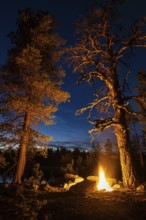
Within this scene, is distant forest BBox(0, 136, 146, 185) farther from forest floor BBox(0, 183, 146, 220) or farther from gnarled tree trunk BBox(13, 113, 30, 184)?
forest floor BBox(0, 183, 146, 220)

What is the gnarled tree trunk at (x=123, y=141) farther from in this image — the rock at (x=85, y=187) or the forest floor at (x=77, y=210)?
the forest floor at (x=77, y=210)

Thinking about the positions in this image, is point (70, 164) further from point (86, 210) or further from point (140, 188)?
point (86, 210)

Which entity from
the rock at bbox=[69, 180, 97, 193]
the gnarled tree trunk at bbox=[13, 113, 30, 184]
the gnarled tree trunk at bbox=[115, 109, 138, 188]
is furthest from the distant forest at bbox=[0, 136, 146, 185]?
the gnarled tree trunk at bbox=[115, 109, 138, 188]

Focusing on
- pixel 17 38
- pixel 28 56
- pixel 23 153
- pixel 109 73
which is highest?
pixel 17 38

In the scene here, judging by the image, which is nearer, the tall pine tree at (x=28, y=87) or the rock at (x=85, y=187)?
the rock at (x=85, y=187)

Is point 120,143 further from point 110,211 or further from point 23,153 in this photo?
point 23,153

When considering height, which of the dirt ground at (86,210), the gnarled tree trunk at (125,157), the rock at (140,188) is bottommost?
the dirt ground at (86,210)

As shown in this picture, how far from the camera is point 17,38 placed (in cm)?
1104

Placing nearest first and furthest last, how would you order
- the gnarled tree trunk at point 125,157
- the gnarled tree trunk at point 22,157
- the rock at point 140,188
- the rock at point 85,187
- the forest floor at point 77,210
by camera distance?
the forest floor at point 77,210 → the rock at point 140,188 → the gnarled tree trunk at point 125,157 → the rock at point 85,187 → the gnarled tree trunk at point 22,157

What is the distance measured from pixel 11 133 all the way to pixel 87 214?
6.90 m

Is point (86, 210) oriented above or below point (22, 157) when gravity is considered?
below

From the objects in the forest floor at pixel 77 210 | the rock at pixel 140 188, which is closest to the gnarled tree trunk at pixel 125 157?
the rock at pixel 140 188

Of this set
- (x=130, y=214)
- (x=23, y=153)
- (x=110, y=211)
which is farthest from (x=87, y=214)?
(x=23, y=153)

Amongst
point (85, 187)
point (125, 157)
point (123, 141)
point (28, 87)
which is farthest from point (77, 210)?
point (28, 87)
